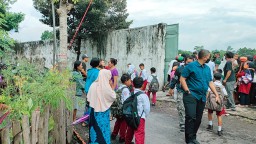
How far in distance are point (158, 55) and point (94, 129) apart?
30.8 ft

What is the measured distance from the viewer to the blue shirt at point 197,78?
5.64 meters

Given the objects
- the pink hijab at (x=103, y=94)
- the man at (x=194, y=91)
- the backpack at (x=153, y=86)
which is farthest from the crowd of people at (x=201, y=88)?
the pink hijab at (x=103, y=94)

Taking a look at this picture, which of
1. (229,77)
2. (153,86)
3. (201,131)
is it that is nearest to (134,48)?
(153,86)

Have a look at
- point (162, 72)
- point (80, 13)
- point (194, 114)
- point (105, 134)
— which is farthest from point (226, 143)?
point (80, 13)

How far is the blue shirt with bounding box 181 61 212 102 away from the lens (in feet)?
18.5

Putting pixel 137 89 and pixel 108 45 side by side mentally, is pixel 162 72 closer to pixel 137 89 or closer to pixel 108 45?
pixel 108 45

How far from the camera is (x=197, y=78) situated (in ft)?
18.5

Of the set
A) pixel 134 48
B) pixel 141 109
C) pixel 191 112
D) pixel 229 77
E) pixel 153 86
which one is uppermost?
pixel 134 48

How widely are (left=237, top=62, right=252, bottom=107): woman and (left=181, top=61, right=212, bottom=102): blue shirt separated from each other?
16.3ft

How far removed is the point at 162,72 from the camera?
14.2 meters

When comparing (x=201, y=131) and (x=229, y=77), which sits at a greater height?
(x=229, y=77)

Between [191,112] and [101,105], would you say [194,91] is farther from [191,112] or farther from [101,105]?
[101,105]

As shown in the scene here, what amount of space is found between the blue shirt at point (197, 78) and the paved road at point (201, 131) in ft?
4.01

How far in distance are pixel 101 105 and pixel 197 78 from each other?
193 centimetres
